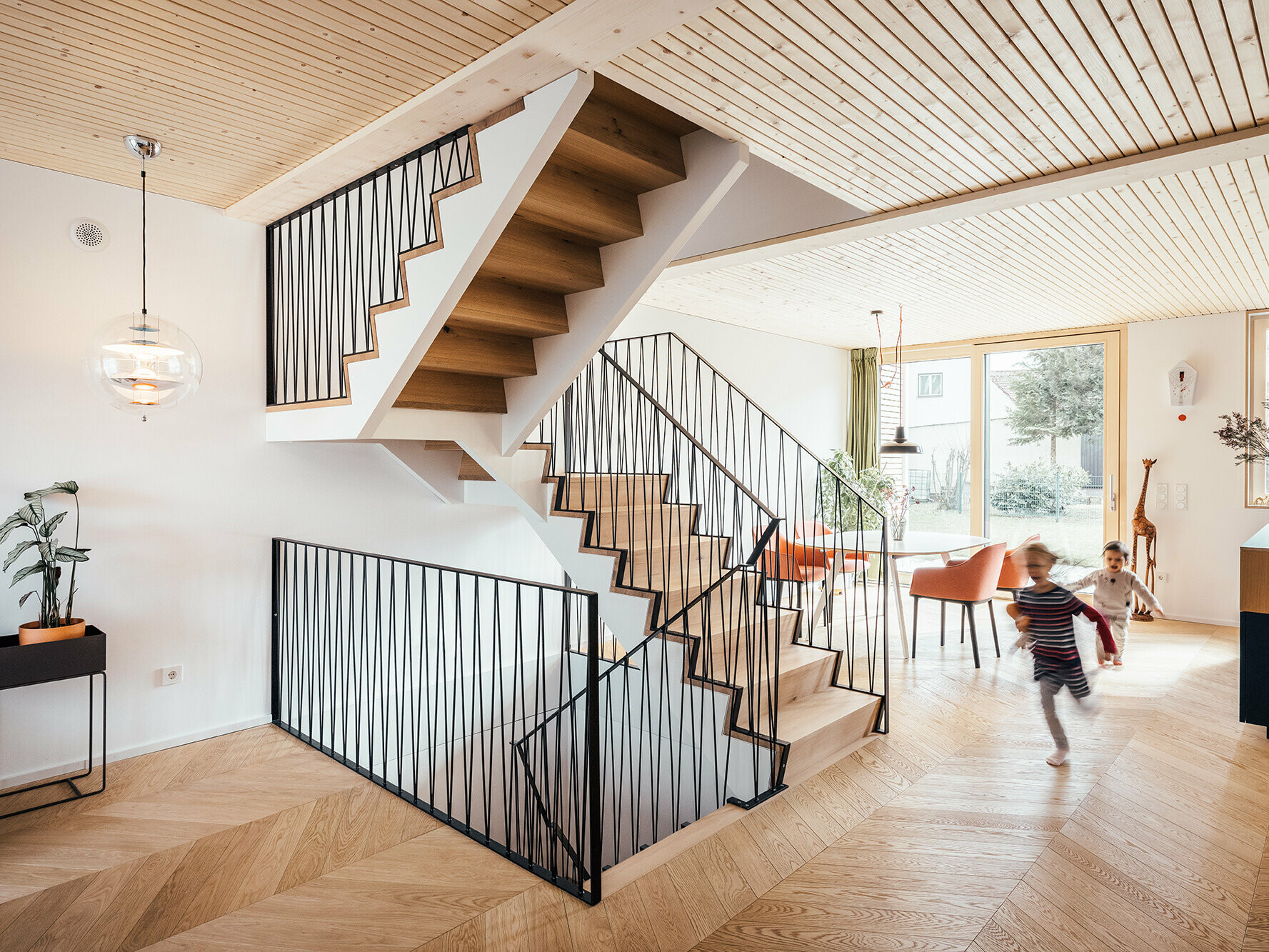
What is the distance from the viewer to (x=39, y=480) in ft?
11.2

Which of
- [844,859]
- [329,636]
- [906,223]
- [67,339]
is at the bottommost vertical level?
[844,859]

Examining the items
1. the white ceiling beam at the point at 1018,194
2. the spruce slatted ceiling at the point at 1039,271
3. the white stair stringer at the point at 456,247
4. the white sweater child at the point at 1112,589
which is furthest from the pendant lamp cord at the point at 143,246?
the white sweater child at the point at 1112,589

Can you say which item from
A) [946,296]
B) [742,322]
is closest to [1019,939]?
[946,296]

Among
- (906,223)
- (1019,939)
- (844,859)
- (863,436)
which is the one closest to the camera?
(1019,939)

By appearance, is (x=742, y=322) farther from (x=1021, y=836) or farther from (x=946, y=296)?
(x=1021, y=836)

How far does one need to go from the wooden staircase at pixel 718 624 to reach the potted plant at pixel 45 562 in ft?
7.46

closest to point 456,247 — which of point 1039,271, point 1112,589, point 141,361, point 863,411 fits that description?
point 141,361

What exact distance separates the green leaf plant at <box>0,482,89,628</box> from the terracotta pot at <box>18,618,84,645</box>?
0.12ft

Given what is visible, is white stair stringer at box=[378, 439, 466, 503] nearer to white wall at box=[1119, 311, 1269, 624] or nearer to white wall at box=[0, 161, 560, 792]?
white wall at box=[0, 161, 560, 792]

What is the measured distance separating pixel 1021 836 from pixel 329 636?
3673 millimetres

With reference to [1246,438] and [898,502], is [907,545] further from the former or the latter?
[898,502]

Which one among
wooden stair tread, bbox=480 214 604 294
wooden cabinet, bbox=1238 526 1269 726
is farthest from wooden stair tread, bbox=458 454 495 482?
wooden cabinet, bbox=1238 526 1269 726

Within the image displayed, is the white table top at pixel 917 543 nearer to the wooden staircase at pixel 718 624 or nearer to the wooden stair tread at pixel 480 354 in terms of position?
the wooden staircase at pixel 718 624

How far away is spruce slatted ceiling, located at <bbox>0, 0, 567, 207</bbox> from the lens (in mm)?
2270
